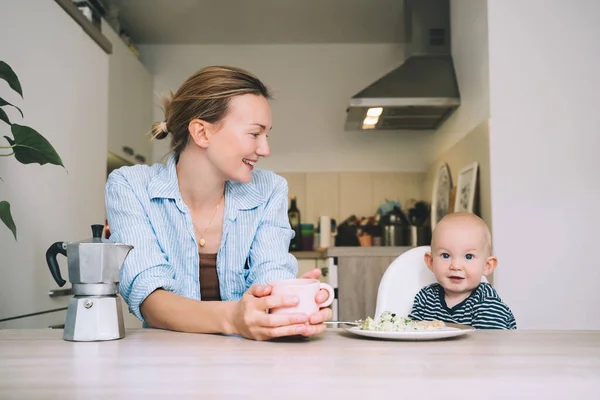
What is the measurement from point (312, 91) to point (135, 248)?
339 cm

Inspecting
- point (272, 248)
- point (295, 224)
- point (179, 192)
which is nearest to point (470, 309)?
point (272, 248)

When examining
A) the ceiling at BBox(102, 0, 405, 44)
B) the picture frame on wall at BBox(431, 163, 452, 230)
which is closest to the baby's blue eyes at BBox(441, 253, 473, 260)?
the picture frame on wall at BBox(431, 163, 452, 230)

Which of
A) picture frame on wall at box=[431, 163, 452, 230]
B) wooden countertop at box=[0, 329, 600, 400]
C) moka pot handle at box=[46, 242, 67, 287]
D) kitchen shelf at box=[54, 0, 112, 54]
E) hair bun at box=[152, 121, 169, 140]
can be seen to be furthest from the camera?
picture frame on wall at box=[431, 163, 452, 230]

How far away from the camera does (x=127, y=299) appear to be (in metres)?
1.20

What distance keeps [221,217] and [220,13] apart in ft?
8.83

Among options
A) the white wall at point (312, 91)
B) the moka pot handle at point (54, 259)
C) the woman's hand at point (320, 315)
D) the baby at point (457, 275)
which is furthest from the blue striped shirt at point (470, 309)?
the white wall at point (312, 91)

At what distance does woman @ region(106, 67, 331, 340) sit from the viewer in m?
1.23

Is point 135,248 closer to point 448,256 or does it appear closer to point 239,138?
point 239,138

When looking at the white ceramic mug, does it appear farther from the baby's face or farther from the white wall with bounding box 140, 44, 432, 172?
the white wall with bounding box 140, 44, 432, 172

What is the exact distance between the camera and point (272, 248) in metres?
1.39

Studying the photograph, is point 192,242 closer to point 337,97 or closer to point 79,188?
point 79,188

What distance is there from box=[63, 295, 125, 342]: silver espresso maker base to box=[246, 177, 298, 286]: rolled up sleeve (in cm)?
41

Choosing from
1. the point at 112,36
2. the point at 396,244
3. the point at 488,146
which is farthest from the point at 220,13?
the point at 488,146

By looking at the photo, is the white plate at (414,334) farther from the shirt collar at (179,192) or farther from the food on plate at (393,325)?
the shirt collar at (179,192)
